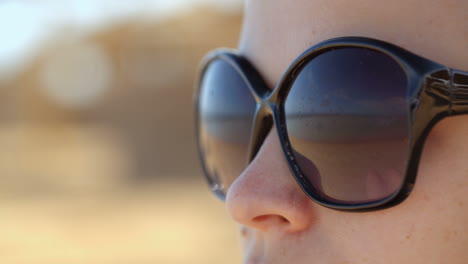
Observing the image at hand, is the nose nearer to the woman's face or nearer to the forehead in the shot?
the woman's face

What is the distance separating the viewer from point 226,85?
1.01m

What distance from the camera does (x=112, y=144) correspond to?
834 centimetres

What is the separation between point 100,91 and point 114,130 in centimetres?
167

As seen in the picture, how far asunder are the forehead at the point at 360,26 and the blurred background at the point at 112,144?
10.6ft

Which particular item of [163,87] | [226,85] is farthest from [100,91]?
[226,85]

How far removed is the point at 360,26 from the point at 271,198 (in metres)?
0.24

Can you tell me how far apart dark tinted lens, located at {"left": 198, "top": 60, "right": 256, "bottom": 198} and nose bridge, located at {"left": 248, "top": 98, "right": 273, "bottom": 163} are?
0.05 m

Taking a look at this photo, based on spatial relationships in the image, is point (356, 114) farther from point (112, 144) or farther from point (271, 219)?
point (112, 144)

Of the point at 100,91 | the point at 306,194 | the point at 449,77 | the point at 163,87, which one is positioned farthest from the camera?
the point at 100,91

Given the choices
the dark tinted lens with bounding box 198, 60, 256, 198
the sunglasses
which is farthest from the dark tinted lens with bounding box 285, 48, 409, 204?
the dark tinted lens with bounding box 198, 60, 256, 198

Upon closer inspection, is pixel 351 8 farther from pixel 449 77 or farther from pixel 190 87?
pixel 190 87

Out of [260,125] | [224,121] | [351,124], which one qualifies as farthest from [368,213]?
[224,121]

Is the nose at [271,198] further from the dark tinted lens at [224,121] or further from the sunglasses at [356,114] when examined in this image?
the dark tinted lens at [224,121]

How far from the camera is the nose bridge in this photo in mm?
840
